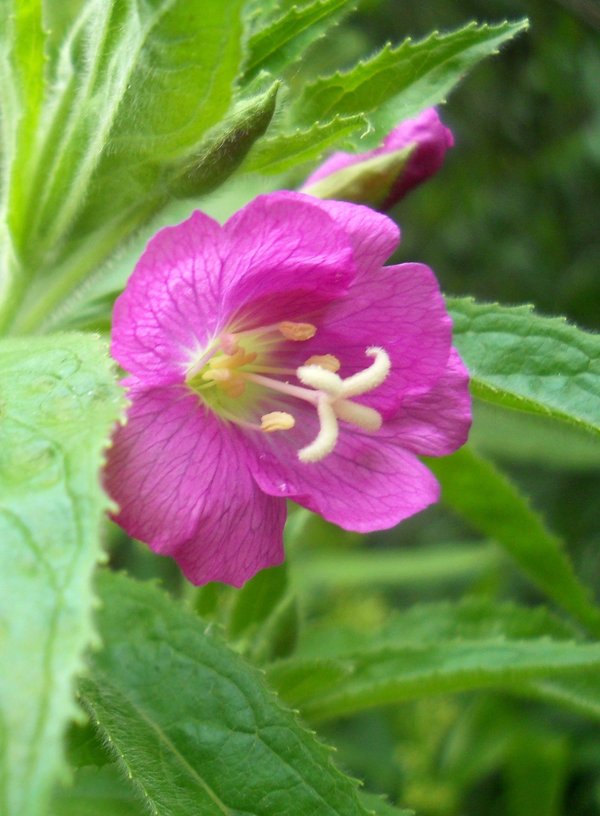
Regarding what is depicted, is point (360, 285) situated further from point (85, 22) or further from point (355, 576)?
point (355, 576)

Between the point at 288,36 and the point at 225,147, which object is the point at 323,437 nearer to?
the point at 225,147

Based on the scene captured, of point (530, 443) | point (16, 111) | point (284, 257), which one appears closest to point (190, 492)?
point (284, 257)

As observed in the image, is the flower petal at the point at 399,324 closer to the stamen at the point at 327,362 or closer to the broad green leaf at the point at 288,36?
the stamen at the point at 327,362

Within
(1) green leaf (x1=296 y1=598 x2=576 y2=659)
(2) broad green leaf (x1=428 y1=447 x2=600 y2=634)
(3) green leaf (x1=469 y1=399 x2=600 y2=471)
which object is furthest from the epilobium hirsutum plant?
(3) green leaf (x1=469 y1=399 x2=600 y2=471)

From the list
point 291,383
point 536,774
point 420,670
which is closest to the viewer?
point 291,383

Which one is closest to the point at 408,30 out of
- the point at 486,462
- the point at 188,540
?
the point at 486,462
